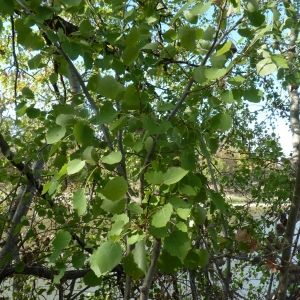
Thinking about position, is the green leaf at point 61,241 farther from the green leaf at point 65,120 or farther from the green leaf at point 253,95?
the green leaf at point 253,95

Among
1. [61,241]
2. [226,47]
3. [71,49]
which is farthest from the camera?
[71,49]

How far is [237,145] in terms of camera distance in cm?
336

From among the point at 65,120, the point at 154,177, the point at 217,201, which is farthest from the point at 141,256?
the point at 65,120

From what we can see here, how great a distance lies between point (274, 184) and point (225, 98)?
215 centimetres

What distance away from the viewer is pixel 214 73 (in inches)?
30.5

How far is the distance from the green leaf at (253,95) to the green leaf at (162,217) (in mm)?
339

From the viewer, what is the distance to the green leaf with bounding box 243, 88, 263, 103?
0.88m

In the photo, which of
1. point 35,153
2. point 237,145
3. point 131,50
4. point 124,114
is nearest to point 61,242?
point 124,114

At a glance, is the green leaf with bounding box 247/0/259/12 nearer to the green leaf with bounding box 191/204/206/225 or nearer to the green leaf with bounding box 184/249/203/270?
the green leaf with bounding box 191/204/206/225

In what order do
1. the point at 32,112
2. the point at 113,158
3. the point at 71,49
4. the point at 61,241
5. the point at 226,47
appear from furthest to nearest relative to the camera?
1. the point at 32,112
2. the point at 71,49
3. the point at 61,241
4. the point at 113,158
5. the point at 226,47

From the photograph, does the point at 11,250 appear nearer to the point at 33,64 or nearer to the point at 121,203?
the point at 33,64

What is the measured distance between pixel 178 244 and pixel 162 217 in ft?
0.32

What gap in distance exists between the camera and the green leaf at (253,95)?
878 millimetres

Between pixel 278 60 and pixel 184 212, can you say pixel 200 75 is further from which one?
pixel 184 212
